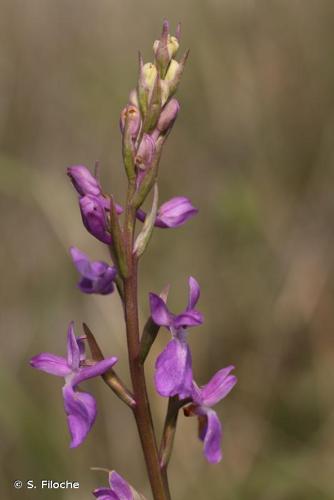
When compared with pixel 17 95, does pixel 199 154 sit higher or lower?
lower

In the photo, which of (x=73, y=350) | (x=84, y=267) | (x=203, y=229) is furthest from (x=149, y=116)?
(x=203, y=229)

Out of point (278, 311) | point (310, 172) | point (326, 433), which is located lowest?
point (326, 433)

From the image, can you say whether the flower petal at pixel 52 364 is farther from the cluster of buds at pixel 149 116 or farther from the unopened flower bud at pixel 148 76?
the unopened flower bud at pixel 148 76

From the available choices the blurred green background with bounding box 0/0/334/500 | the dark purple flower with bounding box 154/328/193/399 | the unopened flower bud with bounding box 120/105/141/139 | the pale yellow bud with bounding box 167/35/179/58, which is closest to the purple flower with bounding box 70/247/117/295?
the dark purple flower with bounding box 154/328/193/399

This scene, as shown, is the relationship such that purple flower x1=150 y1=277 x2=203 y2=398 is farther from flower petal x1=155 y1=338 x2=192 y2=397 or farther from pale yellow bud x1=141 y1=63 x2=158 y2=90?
pale yellow bud x1=141 y1=63 x2=158 y2=90

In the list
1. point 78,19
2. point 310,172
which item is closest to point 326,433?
point 310,172

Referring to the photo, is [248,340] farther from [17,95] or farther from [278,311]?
[17,95]
